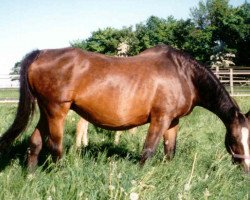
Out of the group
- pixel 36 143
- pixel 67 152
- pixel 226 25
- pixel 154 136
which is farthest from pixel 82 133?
pixel 226 25

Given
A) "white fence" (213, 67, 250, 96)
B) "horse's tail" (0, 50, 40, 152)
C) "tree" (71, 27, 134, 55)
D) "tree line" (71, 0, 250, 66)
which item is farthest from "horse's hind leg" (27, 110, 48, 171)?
"tree" (71, 27, 134, 55)

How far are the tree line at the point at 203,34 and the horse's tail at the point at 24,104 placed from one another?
51.7m

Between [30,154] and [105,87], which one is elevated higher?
[105,87]

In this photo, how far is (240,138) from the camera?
190 inches

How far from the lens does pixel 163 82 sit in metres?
4.68

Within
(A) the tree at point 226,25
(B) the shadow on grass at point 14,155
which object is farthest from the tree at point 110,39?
(B) the shadow on grass at point 14,155

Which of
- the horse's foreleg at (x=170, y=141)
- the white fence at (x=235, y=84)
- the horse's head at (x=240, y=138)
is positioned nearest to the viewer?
the horse's head at (x=240, y=138)

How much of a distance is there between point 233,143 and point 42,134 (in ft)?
9.17

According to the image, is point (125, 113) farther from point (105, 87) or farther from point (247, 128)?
point (247, 128)

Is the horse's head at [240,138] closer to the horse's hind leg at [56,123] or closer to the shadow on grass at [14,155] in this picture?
the horse's hind leg at [56,123]

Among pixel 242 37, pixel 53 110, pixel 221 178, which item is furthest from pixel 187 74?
pixel 242 37

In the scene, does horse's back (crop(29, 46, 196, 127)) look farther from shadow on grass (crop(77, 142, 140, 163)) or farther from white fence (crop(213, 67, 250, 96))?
white fence (crop(213, 67, 250, 96))

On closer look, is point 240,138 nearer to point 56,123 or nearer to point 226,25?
point 56,123

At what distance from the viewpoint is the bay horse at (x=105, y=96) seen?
4477 mm
